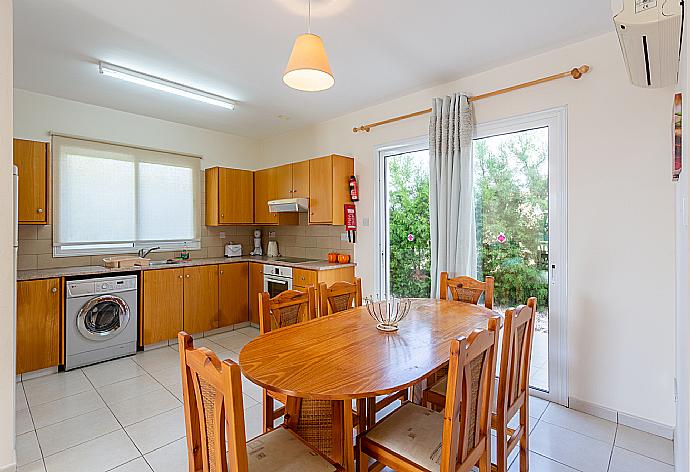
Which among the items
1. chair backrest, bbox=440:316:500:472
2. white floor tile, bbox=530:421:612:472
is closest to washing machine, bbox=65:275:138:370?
chair backrest, bbox=440:316:500:472

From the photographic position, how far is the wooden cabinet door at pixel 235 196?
16.0ft

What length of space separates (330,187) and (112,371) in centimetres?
287

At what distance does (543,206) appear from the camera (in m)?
2.88

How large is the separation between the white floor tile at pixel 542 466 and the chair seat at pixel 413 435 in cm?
85

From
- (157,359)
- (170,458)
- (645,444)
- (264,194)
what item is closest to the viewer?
(170,458)

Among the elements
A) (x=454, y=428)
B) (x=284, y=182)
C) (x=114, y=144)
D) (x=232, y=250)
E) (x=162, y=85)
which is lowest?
(x=454, y=428)

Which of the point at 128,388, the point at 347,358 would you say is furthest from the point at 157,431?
the point at 347,358

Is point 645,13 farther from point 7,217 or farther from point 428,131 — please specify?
point 7,217

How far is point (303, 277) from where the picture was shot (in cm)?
410

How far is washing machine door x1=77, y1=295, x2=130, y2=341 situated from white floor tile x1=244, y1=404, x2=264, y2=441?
6.34 ft

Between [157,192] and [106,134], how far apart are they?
84cm

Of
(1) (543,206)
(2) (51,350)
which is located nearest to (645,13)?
(1) (543,206)

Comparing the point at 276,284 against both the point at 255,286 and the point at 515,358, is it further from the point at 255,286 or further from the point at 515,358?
the point at 515,358

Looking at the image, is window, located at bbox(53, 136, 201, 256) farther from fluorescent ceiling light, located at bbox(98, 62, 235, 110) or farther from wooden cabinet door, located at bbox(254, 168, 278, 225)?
fluorescent ceiling light, located at bbox(98, 62, 235, 110)
